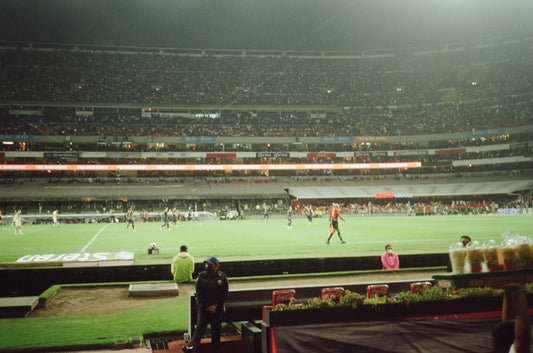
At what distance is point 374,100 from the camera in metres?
86.1

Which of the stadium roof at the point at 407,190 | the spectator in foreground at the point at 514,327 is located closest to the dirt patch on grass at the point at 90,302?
the spectator in foreground at the point at 514,327

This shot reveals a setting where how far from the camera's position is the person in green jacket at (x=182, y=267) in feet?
44.3

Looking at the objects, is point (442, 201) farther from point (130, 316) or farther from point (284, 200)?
point (130, 316)

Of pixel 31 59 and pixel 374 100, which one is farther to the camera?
pixel 374 100

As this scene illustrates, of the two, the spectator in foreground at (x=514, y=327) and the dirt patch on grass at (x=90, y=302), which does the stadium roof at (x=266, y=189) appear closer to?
the dirt patch on grass at (x=90, y=302)

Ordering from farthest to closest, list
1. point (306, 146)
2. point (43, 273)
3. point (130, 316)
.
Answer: point (306, 146) → point (43, 273) → point (130, 316)

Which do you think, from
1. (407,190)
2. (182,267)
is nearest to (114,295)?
(182,267)

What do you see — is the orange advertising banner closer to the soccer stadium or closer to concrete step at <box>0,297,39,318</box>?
the soccer stadium

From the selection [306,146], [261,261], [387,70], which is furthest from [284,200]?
[261,261]

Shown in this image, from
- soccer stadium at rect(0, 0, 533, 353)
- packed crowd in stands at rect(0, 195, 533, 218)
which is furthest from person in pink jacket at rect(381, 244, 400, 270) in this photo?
packed crowd in stands at rect(0, 195, 533, 218)

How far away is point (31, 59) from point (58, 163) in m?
26.1

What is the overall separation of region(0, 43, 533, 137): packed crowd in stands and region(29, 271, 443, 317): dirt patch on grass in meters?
61.5

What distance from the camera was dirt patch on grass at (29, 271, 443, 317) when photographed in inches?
426

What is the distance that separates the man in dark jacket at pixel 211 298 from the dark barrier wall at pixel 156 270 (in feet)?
23.4
